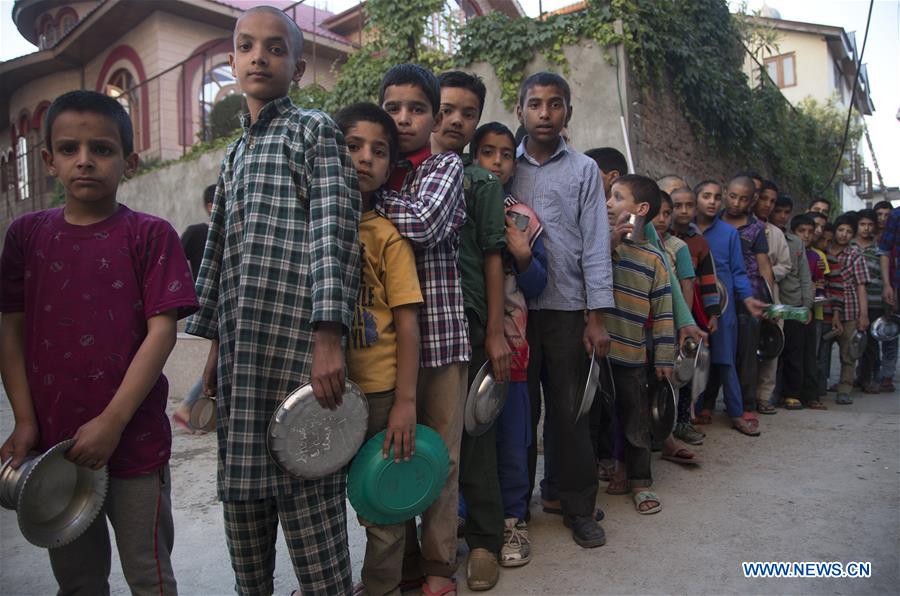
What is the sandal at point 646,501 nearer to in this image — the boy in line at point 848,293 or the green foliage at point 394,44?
the boy in line at point 848,293

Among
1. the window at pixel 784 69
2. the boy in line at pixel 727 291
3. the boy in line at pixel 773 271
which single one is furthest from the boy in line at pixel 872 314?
the window at pixel 784 69

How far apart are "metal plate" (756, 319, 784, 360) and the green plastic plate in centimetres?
384

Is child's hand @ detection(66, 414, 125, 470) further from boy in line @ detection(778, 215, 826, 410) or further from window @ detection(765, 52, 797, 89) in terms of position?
window @ detection(765, 52, 797, 89)

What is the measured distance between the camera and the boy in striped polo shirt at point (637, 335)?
3.16 m

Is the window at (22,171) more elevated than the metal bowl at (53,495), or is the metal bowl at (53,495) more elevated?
the window at (22,171)

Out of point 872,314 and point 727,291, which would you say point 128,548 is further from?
point 872,314

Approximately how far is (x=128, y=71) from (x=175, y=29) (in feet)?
5.27

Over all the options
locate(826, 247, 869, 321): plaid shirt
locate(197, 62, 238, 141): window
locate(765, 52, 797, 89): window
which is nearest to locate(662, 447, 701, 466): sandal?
locate(826, 247, 869, 321): plaid shirt

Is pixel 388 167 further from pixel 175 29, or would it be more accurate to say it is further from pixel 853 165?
pixel 853 165

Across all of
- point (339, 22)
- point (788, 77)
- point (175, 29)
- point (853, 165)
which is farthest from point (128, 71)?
point (788, 77)

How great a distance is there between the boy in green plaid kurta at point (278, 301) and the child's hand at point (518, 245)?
774mm

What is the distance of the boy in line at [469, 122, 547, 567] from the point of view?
256 centimetres

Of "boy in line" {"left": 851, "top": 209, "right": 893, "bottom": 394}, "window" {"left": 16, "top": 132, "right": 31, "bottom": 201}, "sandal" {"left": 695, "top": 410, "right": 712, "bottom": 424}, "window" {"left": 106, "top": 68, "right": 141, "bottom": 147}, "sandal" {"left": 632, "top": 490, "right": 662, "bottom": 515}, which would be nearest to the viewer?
"sandal" {"left": 632, "top": 490, "right": 662, "bottom": 515}

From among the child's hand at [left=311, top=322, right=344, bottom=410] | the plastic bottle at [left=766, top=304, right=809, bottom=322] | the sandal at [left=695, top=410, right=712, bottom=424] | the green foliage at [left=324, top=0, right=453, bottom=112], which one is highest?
the green foliage at [left=324, top=0, right=453, bottom=112]
